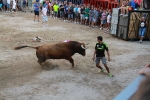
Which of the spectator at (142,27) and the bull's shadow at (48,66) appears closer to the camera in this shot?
the bull's shadow at (48,66)

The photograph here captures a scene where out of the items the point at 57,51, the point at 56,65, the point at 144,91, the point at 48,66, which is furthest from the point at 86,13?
the point at 144,91

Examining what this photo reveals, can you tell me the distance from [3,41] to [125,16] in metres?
7.56

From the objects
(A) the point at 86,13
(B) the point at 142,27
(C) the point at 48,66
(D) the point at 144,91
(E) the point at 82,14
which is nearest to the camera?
(D) the point at 144,91

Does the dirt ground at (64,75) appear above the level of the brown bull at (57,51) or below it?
below

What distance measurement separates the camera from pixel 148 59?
11.5 m

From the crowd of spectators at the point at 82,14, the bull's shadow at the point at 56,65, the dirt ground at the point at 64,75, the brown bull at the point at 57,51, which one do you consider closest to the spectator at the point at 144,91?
the dirt ground at the point at 64,75

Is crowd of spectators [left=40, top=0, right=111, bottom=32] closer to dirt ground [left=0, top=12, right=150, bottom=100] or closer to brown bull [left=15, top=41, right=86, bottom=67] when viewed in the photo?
dirt ground [left=0, top=12, right=150, bottom=100]

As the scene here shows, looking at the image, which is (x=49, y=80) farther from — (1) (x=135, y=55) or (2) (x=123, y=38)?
(2) (x=123, y=38)

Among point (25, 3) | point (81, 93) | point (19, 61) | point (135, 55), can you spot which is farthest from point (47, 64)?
point (25, 3)

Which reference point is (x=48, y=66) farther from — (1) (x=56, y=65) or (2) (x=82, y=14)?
(2) (x=82, y=14)

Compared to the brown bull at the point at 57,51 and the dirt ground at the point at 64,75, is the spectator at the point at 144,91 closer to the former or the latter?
the dirt ground at the point at 64,75

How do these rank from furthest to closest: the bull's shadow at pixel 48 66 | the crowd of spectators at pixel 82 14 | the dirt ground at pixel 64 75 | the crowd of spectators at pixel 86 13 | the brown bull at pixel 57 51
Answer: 1. the crowd of spectators at pixel 82 14
2. the crowd of spectators at pixel 86 13
3. the bull's shadow at pixel 48 66
4. the brown bull at pixel 57 51
5. the dirt ground at pixel 64 75

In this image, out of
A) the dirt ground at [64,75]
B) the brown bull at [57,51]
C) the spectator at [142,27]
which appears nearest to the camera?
the dirt ground at [64,75]

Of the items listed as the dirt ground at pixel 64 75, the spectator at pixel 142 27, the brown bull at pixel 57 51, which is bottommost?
the dirt ground at pixel 64 75
